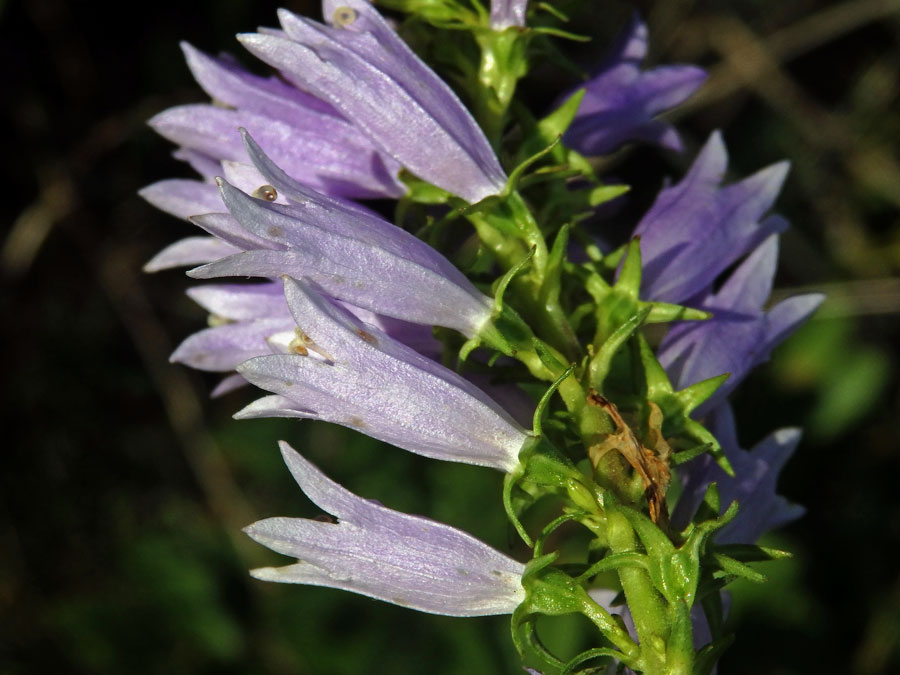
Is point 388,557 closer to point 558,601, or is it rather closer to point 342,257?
point 558,601

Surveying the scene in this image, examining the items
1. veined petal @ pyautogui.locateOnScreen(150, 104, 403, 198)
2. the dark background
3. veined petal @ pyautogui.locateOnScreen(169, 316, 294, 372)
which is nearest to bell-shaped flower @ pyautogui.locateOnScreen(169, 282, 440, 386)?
veined petal @ pyautogui.locateOnScreen(169, 316, 294, 372)

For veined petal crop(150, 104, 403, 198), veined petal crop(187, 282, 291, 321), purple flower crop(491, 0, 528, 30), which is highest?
purple flower crop(491, 0, 528, 30)

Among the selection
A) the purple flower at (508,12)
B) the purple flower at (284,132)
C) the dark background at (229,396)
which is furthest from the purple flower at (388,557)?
the dark background at (229,396)

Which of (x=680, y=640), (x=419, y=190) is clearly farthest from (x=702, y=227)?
(x=680, y=640)

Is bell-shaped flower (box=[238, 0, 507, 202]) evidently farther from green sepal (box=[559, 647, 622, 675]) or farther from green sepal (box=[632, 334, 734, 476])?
green sepal (box=[559, 647, 622, 675])

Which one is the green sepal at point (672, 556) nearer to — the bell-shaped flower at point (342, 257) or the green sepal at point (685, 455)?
the green sepal at point (685, 455)
